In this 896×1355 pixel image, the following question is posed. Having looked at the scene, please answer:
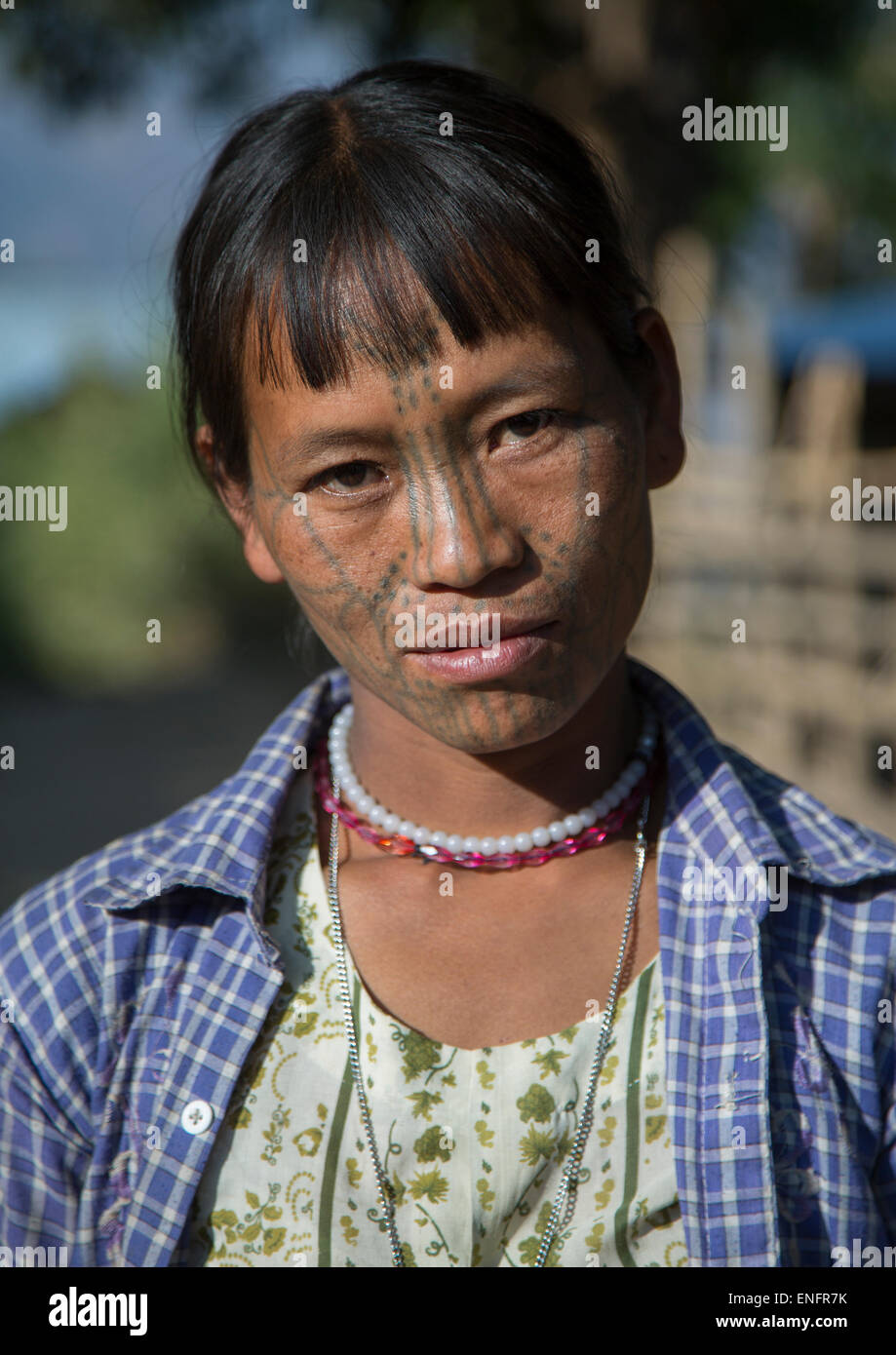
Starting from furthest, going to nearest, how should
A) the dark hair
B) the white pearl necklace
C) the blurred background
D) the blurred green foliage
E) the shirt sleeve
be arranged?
the blurred green foliage < the blurred background < the white pearl necklace < the shirt sleeve < the dark hair

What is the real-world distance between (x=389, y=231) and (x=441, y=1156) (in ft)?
3.96

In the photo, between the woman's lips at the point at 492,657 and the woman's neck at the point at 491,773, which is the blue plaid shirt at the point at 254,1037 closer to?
the woman's neck at the point at 491,773

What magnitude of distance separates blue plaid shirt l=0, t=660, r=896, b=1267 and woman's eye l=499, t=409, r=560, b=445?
0.63 m

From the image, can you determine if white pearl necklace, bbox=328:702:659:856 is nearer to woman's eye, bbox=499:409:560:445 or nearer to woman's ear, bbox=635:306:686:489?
woman's ear, bbox=635:306:686:489

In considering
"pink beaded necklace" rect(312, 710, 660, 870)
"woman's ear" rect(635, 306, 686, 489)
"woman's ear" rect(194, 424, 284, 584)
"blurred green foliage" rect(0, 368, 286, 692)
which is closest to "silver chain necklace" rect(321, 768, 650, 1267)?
"pink beaded necklace" rect(312, 710, 660, 870)

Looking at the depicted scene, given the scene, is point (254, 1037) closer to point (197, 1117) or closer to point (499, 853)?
point (197, 1117)

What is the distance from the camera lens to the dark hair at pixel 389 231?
1.57 meters

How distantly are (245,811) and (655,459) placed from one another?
81 centimetres

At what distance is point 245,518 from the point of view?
6.27 feet

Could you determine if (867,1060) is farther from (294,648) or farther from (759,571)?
(759,571)

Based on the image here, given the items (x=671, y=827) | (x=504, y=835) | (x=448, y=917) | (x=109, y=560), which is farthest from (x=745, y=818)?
(x=109, y=560)

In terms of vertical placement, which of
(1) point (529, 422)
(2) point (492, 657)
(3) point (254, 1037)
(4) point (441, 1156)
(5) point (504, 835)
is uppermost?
(1) point (529, 422)

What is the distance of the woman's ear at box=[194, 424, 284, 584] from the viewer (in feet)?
6.15

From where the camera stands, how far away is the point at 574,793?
188 cm
